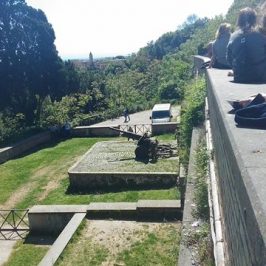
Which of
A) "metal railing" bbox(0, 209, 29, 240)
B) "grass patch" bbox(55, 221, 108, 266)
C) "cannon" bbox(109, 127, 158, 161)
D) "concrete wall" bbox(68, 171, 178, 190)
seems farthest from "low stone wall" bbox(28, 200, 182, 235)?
"cannon" bbox(109, 127, 158, 161)

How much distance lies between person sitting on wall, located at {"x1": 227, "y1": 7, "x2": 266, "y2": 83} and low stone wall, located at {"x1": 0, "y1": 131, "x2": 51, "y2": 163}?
1579cm

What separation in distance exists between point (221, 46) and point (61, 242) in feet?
18.8

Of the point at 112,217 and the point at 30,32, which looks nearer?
the point at 112,217

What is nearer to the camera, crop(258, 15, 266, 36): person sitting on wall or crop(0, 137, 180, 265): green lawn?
crop(258, 15, 266, 36): person sitting on wall

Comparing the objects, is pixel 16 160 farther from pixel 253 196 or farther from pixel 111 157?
pixel 253 196

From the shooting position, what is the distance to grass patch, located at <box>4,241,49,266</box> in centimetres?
981

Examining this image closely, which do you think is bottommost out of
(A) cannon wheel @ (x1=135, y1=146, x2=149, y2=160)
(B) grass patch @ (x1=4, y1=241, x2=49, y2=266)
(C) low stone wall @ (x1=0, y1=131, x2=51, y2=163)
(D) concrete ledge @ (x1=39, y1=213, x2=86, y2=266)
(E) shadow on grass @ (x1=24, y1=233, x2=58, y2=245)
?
(E) shadow on grass @ (x1=24, y1=233, x2=58, y2=245)

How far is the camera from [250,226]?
5.68 ft

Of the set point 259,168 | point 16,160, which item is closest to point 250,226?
point 259,168

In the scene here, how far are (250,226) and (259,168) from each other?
42cm

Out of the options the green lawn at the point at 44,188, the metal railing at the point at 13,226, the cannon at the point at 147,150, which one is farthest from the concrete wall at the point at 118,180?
the metal railing at the point at 13,226

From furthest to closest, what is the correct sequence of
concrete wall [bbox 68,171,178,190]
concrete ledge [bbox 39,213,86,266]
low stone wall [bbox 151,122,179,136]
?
low stone wall [bbox 151,122,179,136] → concrete wall [bbox 68,171,178,190] → concrete ledge [bbox 39,213,86,266]

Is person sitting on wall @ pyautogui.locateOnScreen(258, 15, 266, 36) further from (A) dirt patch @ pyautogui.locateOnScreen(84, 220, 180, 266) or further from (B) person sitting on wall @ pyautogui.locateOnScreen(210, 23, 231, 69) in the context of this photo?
(A) dirt patch @ pyautogui.locateOnScreen(84, 220, 180, 266)

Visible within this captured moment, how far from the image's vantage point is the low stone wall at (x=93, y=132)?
22250 millimetres
